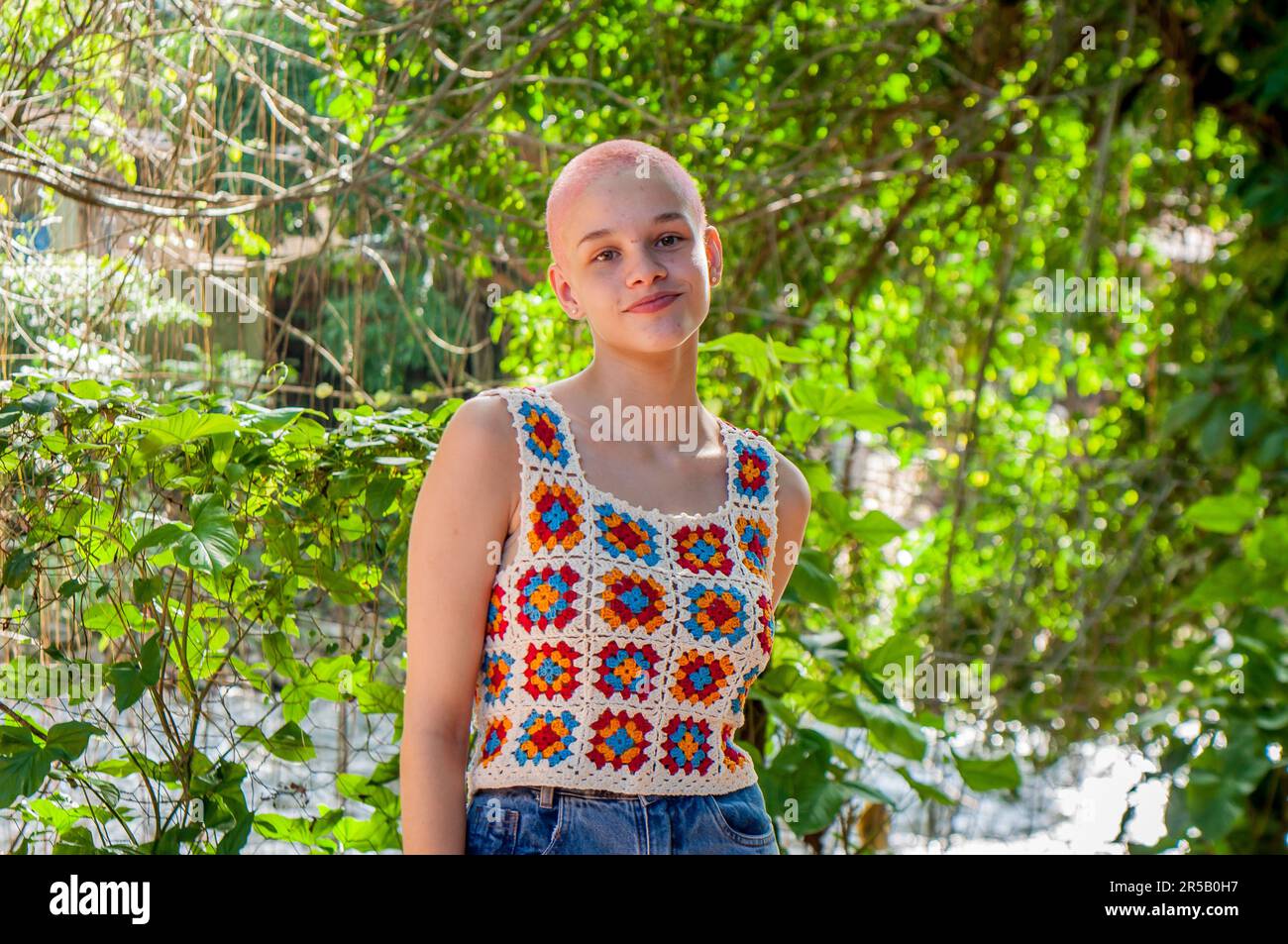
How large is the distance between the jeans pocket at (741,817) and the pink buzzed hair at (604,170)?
501 millimetres

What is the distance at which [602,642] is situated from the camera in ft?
3.48

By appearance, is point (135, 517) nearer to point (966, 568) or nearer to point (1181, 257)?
point (966, 568)

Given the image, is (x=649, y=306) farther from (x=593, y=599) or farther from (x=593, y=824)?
(x=593, y=824)

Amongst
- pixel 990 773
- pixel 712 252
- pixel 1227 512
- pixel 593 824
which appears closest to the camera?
pixel 593 824

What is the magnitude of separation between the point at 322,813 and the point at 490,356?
5.17 ft

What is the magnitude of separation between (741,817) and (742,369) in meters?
1.31

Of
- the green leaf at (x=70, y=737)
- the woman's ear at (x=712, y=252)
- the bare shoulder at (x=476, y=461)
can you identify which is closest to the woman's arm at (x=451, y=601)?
the bare shoulder at (x=476, y=461)

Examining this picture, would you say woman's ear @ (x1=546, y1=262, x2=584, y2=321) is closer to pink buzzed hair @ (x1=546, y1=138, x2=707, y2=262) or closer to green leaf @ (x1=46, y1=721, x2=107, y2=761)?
pink buzzed hair @ (x1=546, y1=138, x2=707, y2=262)

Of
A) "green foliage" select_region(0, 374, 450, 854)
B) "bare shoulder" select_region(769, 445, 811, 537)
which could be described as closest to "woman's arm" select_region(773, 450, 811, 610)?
"bare shoulder" select_region(769, 445, 811, 537)

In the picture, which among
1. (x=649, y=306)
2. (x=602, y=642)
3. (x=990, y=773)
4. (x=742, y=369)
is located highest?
(x=742, y=369)

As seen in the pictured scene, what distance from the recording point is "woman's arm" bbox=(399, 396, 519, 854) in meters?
1.04

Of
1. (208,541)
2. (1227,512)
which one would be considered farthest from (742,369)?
(208,541)

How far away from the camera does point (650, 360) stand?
45.8 inches

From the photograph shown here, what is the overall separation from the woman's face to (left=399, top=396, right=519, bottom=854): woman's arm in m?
0.16
